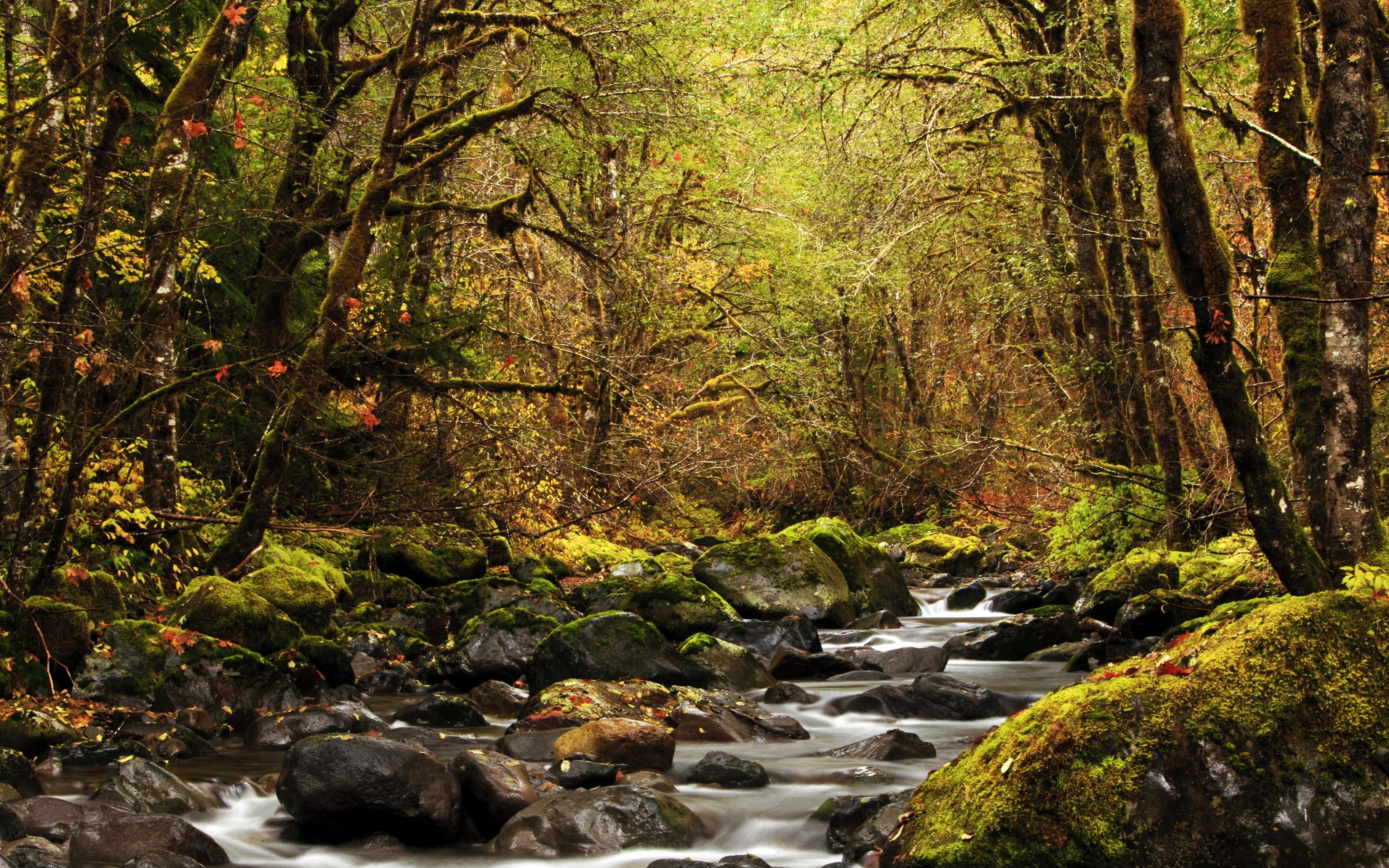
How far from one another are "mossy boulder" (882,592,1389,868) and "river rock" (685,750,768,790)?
2.92 m

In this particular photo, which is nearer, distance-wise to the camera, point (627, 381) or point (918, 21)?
point (627, 381)

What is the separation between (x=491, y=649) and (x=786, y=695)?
311 centimetres

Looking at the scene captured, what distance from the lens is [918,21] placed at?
Answer: 13.4 m

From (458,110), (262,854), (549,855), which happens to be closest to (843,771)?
(549,855)

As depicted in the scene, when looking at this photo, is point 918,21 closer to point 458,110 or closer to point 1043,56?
point 1043,56

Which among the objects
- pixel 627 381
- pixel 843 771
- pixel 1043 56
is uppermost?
pixel 1043 56

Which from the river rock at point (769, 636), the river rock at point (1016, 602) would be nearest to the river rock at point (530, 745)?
the river rock at point (769, 636)

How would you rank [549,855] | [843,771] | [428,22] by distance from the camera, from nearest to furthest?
[549,855]
[843,771]
[428,22]

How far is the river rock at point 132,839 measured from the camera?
512cm

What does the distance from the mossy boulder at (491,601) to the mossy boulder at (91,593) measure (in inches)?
153

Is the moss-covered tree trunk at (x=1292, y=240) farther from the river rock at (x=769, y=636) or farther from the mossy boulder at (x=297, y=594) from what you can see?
the mossy boulder at (x=297, y=594)

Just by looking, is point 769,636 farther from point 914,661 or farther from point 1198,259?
point 1198,259

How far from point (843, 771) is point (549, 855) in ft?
8.43

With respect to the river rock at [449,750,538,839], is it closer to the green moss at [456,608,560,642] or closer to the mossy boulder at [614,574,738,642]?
the green moss at [456,608,560,642]
